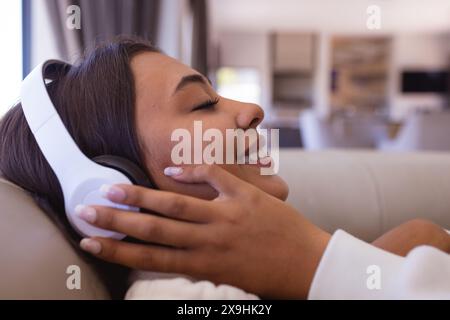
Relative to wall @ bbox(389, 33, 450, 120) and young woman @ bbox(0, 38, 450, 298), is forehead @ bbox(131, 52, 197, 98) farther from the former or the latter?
wall @ bbox(389, 33, 450, 120)

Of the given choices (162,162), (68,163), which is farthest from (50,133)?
(162,162)

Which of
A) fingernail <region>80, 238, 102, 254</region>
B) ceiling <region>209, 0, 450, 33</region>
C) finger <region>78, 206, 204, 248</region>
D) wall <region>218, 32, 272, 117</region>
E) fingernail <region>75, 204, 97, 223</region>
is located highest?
ceiling <region>209, 0, 450, 33</region>

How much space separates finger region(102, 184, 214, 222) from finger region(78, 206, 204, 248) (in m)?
0.01

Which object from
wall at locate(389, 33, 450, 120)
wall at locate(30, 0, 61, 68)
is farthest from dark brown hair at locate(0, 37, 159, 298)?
wall at locate(389, 33, 450, 120)

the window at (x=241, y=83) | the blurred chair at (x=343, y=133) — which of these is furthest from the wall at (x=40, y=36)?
the window at (x=241, y=83)

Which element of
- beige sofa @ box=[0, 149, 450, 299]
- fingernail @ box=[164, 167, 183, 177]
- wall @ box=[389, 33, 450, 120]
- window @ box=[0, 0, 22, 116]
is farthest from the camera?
wall @ box=[389, 33, 450, 120]

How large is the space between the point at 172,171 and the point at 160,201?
0.09 metres

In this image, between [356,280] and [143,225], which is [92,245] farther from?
[356,280]

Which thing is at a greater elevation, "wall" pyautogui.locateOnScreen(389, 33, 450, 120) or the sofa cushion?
"wall" pyautogui.locateOnScreen(389, 33, 450, 120)

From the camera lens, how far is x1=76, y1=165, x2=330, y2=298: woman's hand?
1.65ft

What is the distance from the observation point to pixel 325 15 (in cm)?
752

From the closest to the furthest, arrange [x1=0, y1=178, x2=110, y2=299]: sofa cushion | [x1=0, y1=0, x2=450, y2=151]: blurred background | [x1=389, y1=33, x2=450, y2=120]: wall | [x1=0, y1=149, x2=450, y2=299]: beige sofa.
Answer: [x1=0, y1=178, x2=110, y2=299]: sofa cushion
[x1=0, y1=149, x2=450, y2=299]: beige sofa
[x1=0, y1=0, x2=450, y2=151]: blurred background
[x1=389, y1=33, x2=450, y2=120]: wall

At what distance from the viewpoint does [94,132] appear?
63 centimetres
